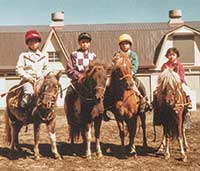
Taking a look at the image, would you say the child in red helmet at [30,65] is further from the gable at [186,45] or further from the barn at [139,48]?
the gable at [186,45]

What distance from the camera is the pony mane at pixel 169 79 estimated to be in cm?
959

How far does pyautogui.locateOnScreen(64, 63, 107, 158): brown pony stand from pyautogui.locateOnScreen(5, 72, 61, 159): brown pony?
23.5 inches

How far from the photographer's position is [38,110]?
373 inches

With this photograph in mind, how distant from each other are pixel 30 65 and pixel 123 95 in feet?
7.35

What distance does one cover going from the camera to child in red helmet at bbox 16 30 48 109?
382 inches

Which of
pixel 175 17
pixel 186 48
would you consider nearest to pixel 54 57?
pixel 186 48

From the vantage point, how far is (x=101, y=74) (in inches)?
361

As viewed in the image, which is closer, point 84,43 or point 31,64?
point 31,64

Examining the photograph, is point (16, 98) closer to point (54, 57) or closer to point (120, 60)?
point (120, 60)

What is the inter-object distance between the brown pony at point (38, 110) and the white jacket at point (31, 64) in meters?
0.46

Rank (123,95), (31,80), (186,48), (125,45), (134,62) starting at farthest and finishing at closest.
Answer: (186,48) → (125,45) → (134,62) → (123,95) → (31,80)

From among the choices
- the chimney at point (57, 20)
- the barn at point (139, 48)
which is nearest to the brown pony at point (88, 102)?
the barn at point (139, 48)

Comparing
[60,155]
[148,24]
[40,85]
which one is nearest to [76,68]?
[40,85]

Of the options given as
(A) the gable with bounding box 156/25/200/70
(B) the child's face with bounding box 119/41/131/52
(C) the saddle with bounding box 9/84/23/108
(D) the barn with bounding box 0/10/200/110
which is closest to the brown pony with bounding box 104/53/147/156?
(B) the child's face with bounding box 119/41/131/52
